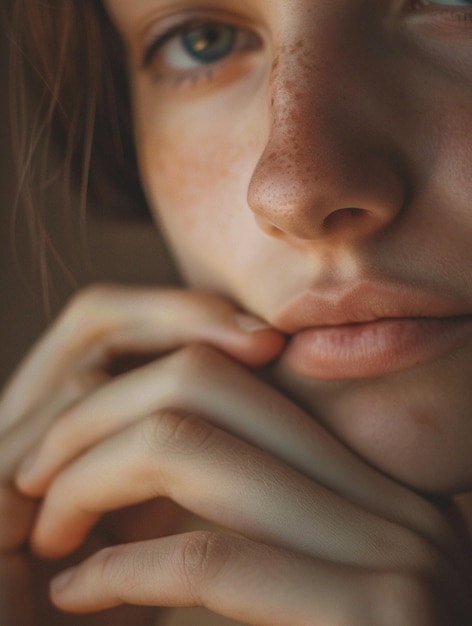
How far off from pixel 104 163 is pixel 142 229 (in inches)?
8.8

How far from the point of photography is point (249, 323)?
719 mm

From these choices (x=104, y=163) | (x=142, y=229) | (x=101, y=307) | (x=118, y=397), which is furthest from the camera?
(x=142, y=229)

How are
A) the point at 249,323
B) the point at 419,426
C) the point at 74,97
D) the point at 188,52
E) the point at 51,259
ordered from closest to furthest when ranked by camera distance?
the point at 419,426, the point at 249,323, the point at 188,52, the point at 74,97, the point at 51,259

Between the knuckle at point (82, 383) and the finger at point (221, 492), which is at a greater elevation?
the knuckle at point (82, 383)

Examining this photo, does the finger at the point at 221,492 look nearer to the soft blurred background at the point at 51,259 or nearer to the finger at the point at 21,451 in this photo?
the finger at the point at 21,451

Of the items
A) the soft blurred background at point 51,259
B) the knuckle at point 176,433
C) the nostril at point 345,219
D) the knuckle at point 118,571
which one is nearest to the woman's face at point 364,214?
the nostril at point 345,219

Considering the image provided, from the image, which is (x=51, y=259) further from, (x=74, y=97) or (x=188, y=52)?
(x=188, y=52)

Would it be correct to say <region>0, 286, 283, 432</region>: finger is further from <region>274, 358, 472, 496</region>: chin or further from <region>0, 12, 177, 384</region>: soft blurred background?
<region>0, 12, 177, 384</region>: soft blurred background

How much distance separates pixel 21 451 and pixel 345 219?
0.47 m

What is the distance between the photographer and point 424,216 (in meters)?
0.57

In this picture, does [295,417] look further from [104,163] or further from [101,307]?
[104,163]

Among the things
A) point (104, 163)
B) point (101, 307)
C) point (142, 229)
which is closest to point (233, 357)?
point (101, 307)

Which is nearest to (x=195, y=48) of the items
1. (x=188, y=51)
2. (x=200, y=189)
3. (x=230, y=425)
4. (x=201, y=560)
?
(x=188, y=51)

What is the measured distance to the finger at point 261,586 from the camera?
1.68 feet
